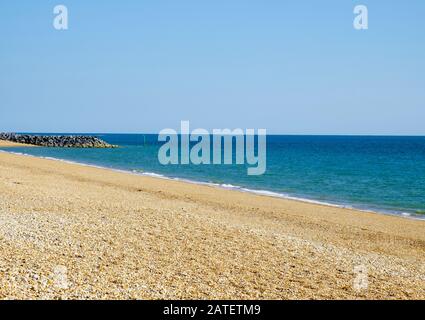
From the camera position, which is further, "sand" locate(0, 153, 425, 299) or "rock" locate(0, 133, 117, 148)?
"rock" locate(0, 133, 117, 148)

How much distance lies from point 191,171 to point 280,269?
1404 inches

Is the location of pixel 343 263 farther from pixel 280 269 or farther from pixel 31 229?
pixel 31 229

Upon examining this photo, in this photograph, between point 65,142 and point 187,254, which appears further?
point 65,142

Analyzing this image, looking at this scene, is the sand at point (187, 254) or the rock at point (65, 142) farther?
the rock at point (65, 142)

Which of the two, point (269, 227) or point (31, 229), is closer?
point (31, 229)

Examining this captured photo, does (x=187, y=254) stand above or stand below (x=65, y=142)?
below

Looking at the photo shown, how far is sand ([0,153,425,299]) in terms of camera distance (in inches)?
320

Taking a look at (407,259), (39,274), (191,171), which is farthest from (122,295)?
(191,171)

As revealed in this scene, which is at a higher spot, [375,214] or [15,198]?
[15,198]

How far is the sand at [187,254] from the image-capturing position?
26.7 ft

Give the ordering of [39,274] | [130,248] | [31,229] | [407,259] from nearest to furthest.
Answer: [39,274], [130,248], [31,229], [407,259]

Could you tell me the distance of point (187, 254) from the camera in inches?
413

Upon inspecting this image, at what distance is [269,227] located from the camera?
15.3m
